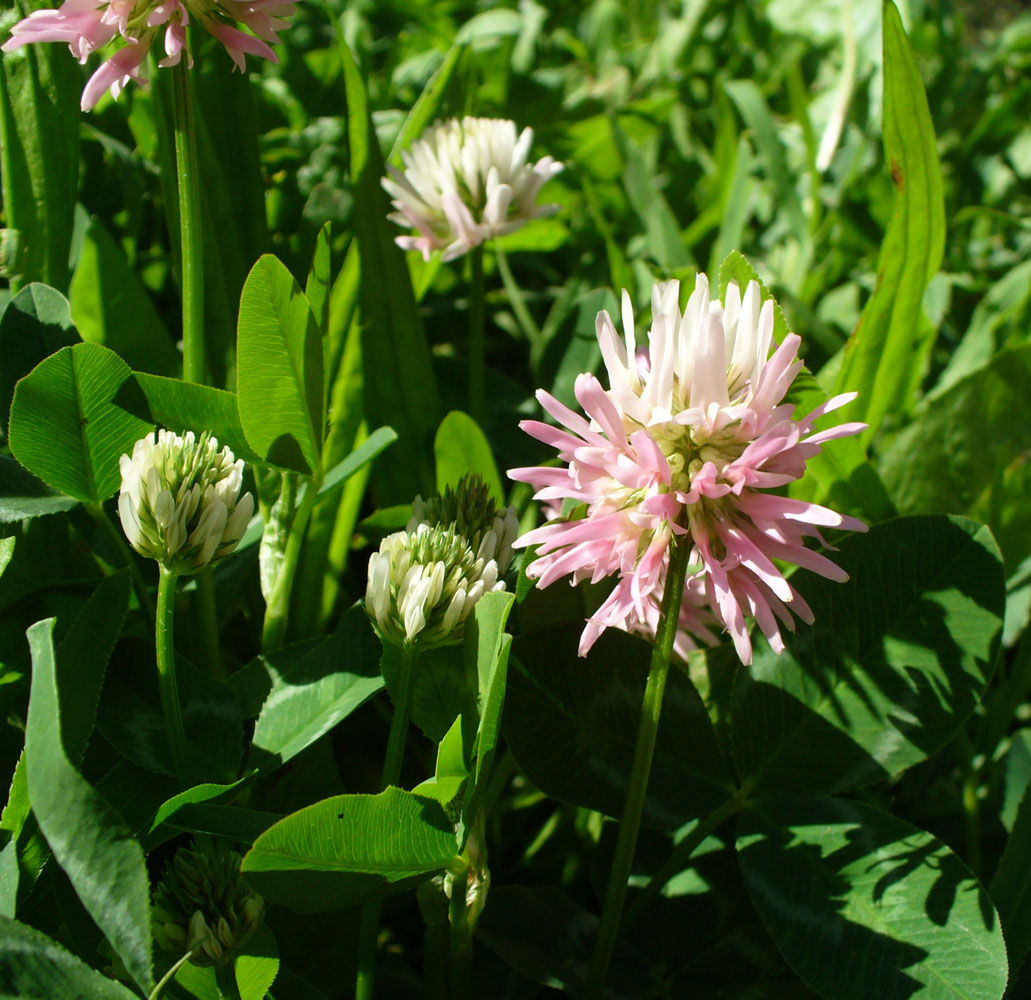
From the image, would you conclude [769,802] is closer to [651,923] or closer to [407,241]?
[651,923]

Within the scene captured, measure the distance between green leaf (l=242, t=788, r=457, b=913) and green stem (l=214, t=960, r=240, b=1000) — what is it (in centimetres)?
4

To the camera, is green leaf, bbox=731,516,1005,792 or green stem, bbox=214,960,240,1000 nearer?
green stem, bbox=214,960,240,1000

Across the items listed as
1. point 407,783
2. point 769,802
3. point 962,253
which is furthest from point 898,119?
→ point 962,253

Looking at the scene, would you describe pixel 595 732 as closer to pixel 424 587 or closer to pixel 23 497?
pixel 424 587

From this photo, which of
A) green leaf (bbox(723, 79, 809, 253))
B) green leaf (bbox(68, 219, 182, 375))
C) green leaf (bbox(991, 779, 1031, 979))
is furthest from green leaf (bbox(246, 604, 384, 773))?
green leaf (bbox(723, 79, 809, 253))

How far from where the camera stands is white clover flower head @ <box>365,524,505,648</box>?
508 millimetres

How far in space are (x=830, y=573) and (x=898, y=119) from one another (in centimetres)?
46

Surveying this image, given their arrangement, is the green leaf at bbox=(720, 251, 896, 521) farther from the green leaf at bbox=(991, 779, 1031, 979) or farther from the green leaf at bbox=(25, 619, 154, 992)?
the green leaf at bbox=(25, 619, 154, 992)

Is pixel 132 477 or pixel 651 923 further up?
pixel 132 477

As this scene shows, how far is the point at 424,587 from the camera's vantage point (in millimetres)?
505

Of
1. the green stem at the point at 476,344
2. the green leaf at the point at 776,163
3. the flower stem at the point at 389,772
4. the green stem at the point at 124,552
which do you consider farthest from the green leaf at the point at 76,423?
the green leaf at the point at 776,163

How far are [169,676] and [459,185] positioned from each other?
0.51 metres

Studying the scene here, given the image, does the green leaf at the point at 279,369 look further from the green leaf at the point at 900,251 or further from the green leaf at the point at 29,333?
the green leaf at the point at 900,251

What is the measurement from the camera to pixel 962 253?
4.98ft
